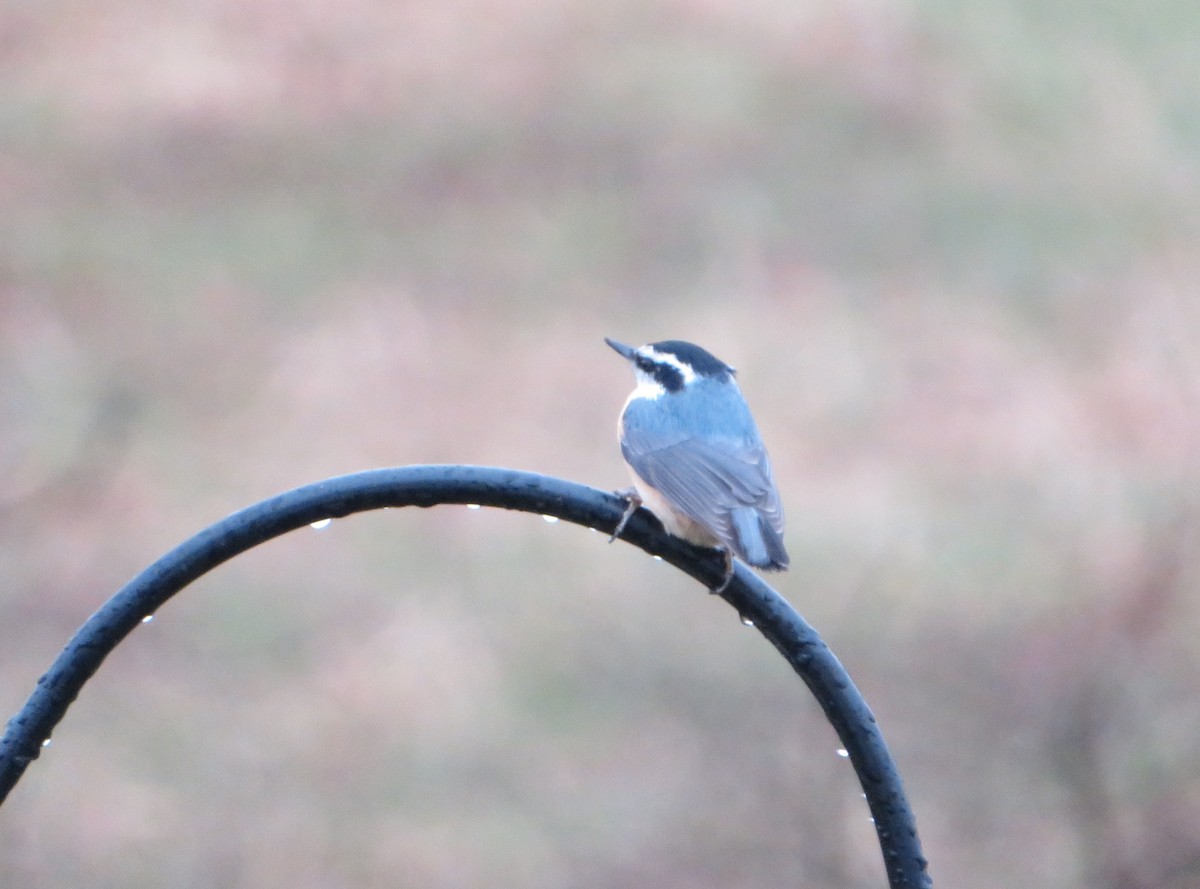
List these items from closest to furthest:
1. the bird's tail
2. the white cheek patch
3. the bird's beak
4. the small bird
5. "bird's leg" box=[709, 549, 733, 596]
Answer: "bird's leg" box=[709, 549, 733, 596] → the bird's tail → the small bird → the bird's beak → the white cheek patch

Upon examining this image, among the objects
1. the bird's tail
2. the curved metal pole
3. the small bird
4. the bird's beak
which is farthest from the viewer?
the bird's beak

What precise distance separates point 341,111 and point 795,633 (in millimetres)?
6614

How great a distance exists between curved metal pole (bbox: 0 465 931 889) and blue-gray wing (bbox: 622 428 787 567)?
25.5 inches

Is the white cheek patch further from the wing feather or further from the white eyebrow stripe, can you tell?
the wing feather

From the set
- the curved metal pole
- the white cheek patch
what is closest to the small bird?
the white cheek patch

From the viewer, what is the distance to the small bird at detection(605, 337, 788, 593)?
3.05m

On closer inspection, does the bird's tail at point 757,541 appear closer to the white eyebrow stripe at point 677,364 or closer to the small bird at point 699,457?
the small bird at point 699,457

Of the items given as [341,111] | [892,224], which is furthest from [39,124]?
[892,224]

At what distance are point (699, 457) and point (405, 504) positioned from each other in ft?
4.14

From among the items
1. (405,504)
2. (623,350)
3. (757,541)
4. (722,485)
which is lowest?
(405,504)

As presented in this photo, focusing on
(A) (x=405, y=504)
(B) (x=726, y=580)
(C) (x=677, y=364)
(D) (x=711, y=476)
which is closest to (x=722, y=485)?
(D) (x=711, y=476)

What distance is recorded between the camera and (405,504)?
2.23 metres

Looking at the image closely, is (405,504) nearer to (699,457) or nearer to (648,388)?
(699,457)

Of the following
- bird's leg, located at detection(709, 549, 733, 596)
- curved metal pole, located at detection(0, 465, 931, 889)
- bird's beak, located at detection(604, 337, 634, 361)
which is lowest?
curved metal pole, located at detection(0, 465, 931, 889)
